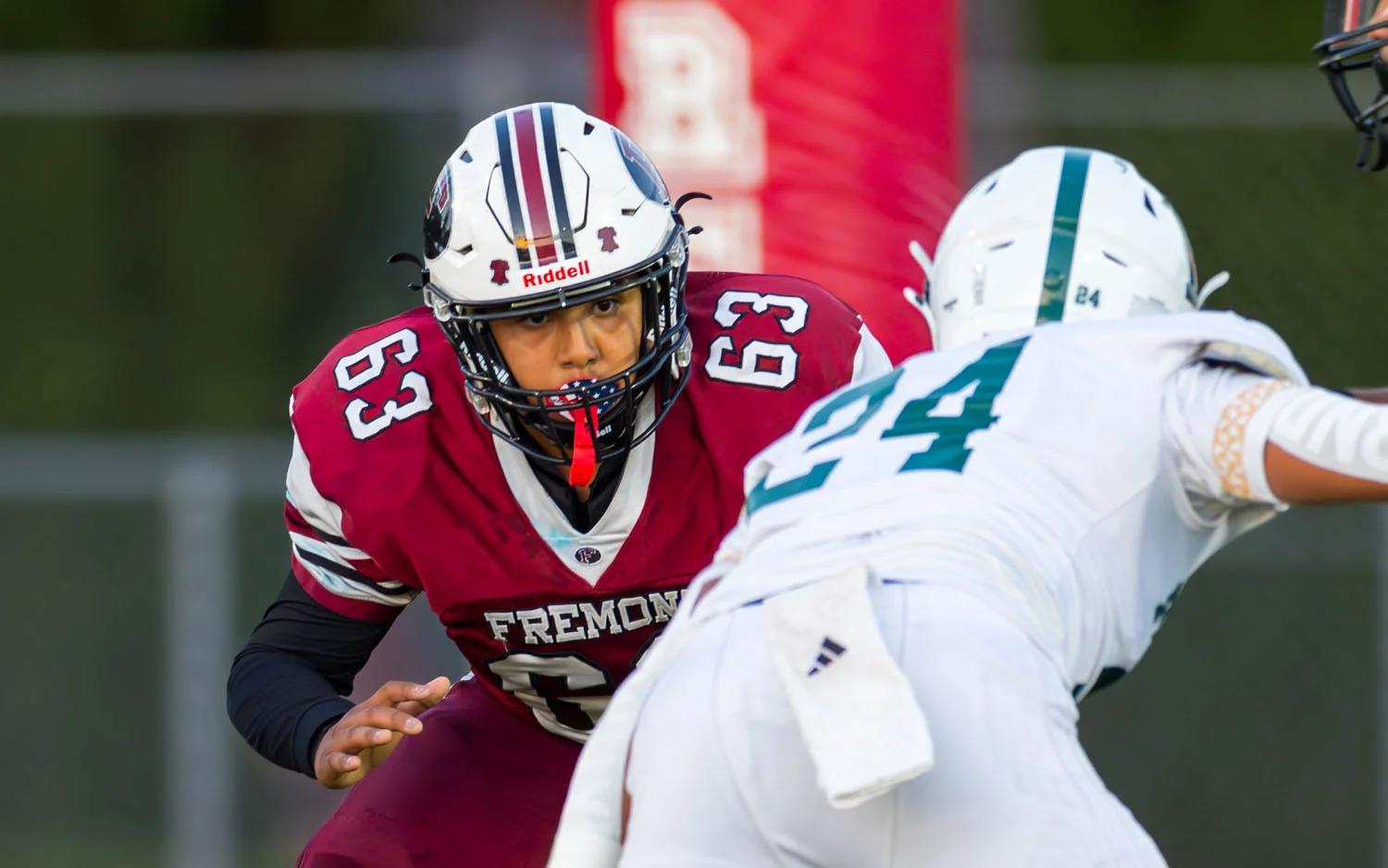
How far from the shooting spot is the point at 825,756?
5.56 ft

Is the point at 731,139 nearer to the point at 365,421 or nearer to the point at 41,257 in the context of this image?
the point at 365,421

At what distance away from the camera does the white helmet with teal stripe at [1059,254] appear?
2.15 meters

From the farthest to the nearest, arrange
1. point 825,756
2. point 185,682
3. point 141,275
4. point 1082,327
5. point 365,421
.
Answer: point 141,275 → point 185,682 → point 365,421 → point 1082,327 → point 825,756

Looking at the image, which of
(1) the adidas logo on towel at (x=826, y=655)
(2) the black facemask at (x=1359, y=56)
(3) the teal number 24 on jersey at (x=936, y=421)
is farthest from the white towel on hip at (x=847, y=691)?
(2) the black facemask at (x=1359, y=56)

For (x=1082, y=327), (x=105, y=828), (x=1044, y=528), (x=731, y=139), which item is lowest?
(x=105, y=828)

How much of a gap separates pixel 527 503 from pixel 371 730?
50cm

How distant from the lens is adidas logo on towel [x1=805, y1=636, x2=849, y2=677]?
175 cm

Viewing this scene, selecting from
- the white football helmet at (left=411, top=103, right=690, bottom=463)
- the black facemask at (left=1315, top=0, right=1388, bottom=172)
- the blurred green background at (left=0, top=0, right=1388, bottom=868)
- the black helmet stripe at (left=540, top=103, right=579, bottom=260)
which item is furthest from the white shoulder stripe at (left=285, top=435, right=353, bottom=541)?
the blurred green background at (left=0, top=0, right=1388, bottom=868)

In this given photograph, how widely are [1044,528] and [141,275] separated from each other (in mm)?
6973

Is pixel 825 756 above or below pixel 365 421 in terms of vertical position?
above

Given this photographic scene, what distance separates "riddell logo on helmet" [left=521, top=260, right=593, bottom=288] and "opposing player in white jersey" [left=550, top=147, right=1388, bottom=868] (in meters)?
0.63

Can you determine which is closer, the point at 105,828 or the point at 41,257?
the point at 105,828

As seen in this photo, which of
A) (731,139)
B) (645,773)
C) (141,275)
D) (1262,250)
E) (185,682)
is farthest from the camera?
(141,275)

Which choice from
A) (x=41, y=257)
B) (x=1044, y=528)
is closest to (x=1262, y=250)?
(x=41, y=257)
